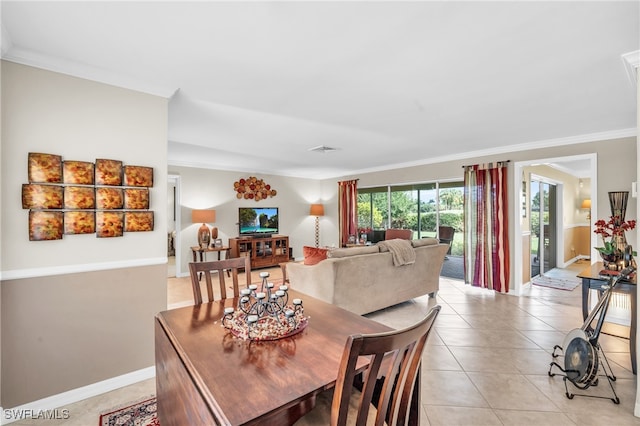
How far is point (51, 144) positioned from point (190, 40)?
1.25 meters

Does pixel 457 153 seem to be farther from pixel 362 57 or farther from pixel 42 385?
pixel 42 385

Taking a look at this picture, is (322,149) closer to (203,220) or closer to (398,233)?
(398,233)

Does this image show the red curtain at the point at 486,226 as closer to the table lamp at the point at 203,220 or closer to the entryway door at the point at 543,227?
the entryway door at the point at 543,227

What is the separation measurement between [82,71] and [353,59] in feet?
6.45

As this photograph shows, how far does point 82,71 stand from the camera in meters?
2.11

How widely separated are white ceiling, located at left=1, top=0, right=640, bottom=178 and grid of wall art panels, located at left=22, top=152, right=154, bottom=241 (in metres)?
0.68

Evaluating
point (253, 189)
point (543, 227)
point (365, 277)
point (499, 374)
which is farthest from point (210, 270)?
point (543, 227)

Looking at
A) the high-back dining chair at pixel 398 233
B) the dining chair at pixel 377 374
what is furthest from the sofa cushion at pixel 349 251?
the high-back dining chair at pixel 398 233

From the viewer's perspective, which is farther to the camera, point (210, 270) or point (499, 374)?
point (499, 374)

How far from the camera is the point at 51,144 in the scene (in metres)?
2.03

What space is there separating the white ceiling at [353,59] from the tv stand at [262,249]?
10.4 feet

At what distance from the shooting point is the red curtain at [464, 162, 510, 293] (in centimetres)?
472

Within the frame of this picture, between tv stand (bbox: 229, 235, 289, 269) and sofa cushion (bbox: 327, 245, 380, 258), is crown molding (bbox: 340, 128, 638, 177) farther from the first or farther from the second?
tv stand (bbox: 229, 235, 289, 269)

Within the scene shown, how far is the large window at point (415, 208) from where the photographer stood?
577cm
